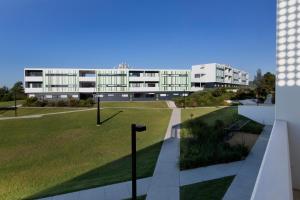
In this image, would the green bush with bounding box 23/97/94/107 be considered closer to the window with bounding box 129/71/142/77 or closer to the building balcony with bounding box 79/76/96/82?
the building balcony with bounding box 79/76/96/82

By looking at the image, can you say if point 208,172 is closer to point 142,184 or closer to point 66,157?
point 142,184

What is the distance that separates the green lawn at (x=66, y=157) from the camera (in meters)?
8.07

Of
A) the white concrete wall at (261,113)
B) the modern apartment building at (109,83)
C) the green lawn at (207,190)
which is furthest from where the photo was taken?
the modern apartment building at (109,83)

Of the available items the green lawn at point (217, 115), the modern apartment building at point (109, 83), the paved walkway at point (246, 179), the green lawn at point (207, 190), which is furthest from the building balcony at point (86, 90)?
the green lawn at point (207, 190)

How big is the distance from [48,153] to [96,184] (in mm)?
6265

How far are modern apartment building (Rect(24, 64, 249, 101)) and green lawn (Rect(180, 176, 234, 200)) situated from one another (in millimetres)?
44820

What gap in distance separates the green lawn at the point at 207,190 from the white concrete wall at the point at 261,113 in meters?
10.0

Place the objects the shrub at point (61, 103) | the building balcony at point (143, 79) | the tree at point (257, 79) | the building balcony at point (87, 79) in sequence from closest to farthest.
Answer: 1. the shrub at point (61, 103)
2. the tree at point (257, 79)
3. the building balcony at point (87, 79)
4. the building balcony at point (143, 79)

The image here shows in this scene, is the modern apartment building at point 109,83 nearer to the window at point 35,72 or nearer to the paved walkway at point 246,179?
the window at point 35,72

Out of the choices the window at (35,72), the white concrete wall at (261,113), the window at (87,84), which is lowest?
the white concrete wall at (261,113)

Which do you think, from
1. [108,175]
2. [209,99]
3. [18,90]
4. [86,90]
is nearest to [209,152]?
[108,175]

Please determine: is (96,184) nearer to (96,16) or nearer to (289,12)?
(289,12)

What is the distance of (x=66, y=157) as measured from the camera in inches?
464

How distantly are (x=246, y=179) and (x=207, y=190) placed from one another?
3.98 feet
